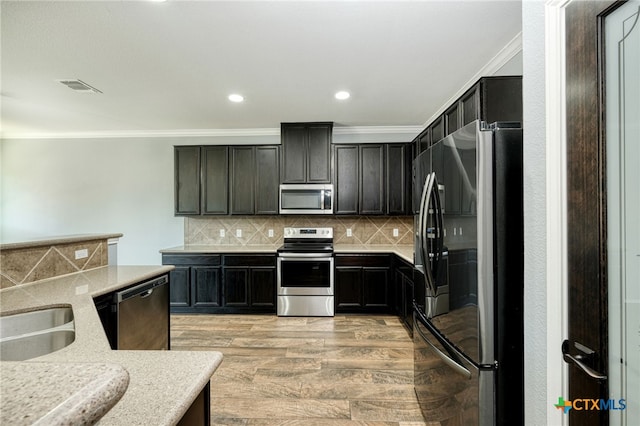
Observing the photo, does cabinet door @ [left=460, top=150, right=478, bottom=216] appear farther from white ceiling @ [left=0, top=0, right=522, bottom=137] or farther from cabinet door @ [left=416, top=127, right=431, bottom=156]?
cabinet door @ [left=416, top=127, right=431, bottom=156]

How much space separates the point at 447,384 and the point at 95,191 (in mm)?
5332

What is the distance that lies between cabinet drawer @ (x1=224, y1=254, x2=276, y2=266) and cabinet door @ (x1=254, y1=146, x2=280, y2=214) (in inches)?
25.4

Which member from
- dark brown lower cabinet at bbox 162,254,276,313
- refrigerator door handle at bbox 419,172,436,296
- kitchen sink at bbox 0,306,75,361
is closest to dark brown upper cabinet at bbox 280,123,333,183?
dark brown lower cabinet at bbox 162,254,276,313

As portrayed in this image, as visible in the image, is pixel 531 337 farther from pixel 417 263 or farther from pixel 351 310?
pixel 351 310

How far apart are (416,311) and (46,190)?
570 centimetres

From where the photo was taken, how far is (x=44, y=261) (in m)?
1.98

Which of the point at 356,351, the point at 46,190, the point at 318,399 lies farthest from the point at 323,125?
the point at 46,190

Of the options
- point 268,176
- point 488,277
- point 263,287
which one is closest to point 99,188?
point 268,176

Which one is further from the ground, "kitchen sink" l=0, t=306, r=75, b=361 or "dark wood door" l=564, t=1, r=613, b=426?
"dark wood door" l=564, t=1, r=613, b=426

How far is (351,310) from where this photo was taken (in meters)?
3.84

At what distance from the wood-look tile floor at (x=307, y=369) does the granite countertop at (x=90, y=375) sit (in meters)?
1.16

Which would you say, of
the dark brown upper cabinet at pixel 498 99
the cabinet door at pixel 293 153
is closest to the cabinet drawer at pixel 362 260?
the cabinet door at pixel 293 153

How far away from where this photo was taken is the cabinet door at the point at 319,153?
13.3 ft

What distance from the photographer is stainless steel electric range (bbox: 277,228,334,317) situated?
150 inches
